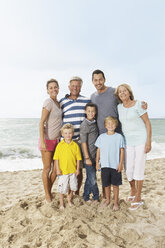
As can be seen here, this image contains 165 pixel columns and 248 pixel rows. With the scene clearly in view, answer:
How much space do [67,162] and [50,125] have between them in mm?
678

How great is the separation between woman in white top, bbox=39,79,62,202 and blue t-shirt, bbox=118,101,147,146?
42.1 inches

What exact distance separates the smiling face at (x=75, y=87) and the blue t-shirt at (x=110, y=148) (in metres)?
0.85

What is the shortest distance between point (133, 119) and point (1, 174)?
538cm

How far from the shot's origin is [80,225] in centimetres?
275

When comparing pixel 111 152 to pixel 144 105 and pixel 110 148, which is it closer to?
pixel 110 148

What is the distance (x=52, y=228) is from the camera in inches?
107

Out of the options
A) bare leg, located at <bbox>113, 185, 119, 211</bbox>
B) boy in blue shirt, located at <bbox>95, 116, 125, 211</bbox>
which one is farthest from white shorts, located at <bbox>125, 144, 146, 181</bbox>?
bare leg, located at <bbox>113, 185, 119, 211</bbox>

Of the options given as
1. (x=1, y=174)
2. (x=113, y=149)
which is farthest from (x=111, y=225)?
(x=1, y=174)

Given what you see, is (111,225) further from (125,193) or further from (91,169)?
(125,193)

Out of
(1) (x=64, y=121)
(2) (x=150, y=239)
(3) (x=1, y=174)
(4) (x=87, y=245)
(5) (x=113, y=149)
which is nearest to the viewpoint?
(4) (x=87, y=245)

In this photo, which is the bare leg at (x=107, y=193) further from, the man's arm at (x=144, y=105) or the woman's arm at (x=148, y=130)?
the man's arm at (x=144, y=105)

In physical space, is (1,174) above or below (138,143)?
below

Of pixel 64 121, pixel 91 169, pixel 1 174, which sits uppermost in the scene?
pixel 64 121

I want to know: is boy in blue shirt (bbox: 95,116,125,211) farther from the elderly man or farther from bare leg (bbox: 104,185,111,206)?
the elderly man
